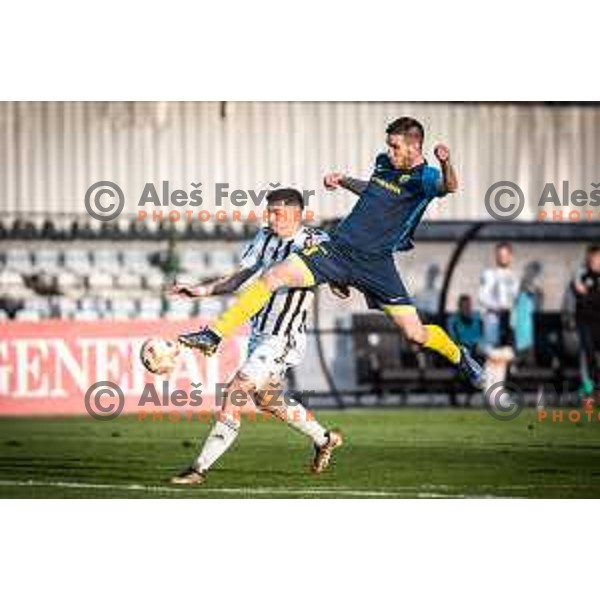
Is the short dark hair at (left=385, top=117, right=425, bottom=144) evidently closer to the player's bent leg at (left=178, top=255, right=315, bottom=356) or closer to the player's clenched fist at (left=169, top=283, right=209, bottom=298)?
the player's bent leg at (left=178, top=255, right=315, bottom=356)

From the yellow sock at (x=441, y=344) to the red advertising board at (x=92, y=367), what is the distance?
45.3 inches

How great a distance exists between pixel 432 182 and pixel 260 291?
1.14 metres

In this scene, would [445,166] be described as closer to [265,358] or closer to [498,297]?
[265,358]

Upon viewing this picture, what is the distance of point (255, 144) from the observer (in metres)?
13.6

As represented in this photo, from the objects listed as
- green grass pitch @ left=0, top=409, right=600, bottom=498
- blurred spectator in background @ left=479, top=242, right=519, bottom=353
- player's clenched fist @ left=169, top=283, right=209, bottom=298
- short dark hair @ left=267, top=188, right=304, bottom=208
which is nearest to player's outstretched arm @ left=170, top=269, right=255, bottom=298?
player's clenched fist @ left=169, top=283, right=209, bottom=298

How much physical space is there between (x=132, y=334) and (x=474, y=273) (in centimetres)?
239

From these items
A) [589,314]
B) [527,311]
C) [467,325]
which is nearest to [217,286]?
[467,325]

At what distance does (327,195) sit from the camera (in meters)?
13.4

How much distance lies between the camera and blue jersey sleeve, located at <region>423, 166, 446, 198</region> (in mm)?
13250

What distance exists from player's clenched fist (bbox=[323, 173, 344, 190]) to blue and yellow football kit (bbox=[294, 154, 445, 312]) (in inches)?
7.2
